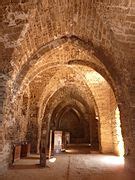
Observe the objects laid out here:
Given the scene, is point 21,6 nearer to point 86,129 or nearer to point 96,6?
point 96,6

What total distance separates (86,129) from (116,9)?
12.4 m

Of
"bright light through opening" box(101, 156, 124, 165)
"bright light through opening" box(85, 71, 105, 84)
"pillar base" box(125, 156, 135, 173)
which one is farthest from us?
"bright light through opening" box(85, 71, 105, 84)

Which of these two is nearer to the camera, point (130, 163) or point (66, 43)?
point (130, 163)

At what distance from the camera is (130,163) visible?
436cm

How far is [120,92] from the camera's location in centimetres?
483

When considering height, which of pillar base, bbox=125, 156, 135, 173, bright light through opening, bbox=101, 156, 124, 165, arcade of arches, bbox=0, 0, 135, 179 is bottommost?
bright light through opening, bbox=101, 156, 124, 165

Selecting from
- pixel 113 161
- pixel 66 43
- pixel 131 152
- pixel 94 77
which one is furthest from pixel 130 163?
pixel 94 77

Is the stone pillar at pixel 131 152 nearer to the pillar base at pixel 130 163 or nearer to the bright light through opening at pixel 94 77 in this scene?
the pillar base at pixel 130 163

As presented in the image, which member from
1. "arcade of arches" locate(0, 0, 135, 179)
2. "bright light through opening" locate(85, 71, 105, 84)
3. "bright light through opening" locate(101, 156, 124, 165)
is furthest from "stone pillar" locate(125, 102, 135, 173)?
"bright light through opening" locate(85, 71, 105, 84)

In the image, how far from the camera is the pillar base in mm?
4252

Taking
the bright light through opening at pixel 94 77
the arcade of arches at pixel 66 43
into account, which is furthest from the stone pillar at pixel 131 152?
the bright light through opening at pixel 94 77

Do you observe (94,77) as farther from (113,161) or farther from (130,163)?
(130,163)

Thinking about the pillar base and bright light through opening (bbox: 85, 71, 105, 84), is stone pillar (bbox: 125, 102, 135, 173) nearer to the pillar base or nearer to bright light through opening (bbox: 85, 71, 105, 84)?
the pillar base

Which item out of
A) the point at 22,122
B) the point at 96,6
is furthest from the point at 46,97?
the point at 96,6
